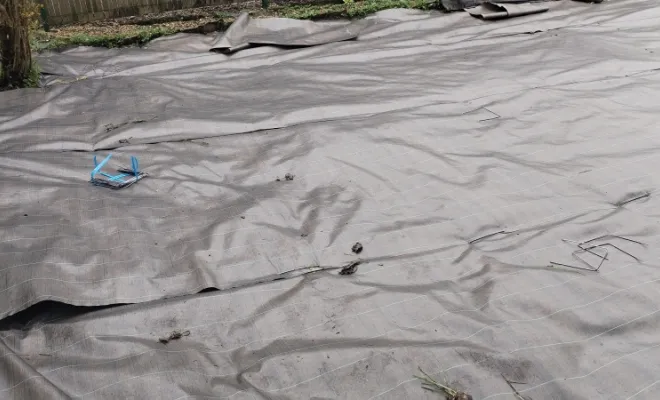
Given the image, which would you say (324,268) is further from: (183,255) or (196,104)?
(196,104)

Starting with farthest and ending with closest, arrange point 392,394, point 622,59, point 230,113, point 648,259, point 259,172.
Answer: point 622,59 → point 230,113 → point 259,172 → point 648,259 → point 392,394

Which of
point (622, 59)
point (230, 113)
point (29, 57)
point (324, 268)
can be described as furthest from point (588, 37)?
point (29, 57)

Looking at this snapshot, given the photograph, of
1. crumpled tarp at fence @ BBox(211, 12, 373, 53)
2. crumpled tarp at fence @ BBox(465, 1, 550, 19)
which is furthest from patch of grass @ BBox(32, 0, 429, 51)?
crumpled tarp at fence @ BBox(465, 1, 550, 19)

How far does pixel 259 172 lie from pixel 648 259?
1.64m

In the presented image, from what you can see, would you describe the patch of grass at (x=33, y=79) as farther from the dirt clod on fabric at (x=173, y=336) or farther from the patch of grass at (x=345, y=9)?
the dirt clod on fabric at (x=173, y=336)

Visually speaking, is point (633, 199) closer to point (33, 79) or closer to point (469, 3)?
point (469, 3)

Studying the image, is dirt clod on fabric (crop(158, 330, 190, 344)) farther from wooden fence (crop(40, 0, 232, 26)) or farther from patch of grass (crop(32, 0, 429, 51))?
wooden fence (crop(40, 0, 232, 26))

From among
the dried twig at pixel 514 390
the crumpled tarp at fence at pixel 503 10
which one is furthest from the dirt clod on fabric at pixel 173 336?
the crumpled tarp at fence at pixel 503 10

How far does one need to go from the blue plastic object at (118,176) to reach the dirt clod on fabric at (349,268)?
116 cm

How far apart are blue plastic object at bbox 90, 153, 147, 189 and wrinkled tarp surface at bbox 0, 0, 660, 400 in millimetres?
55

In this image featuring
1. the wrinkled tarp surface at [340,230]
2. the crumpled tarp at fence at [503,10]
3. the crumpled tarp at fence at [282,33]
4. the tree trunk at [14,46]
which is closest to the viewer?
the wrinkled tarp surface at [340,230]

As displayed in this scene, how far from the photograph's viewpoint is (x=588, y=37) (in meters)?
4.33

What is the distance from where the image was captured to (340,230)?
7.53ft

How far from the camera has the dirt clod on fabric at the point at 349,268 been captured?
2.07m
